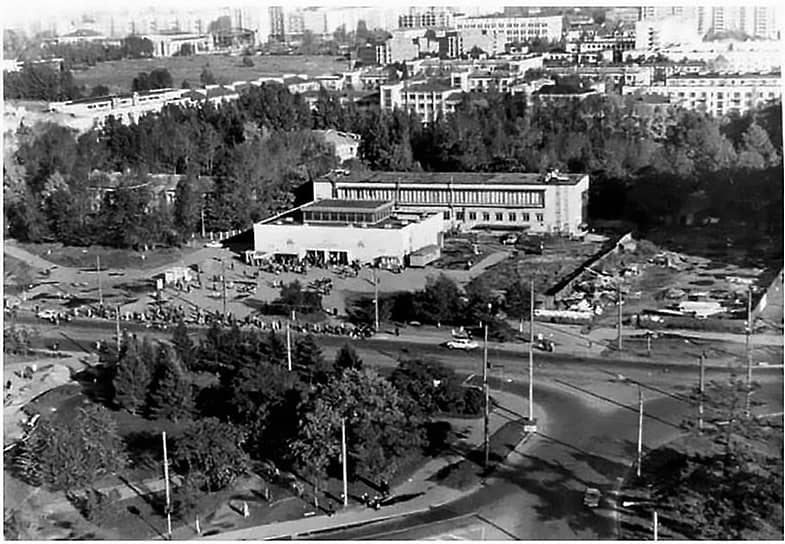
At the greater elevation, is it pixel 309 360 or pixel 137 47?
pixel 137 47

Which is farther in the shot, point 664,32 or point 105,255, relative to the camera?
point 664,32

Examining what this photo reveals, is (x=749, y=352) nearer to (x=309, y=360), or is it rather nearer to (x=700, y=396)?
(x=700, y=396)

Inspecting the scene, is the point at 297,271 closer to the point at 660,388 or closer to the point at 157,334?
the point at 157,334

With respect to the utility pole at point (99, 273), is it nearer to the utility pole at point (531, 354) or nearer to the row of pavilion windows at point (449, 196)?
the row of pavilion windows at point (449, 196)

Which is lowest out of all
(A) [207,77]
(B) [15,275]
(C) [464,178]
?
(B) [15,275]

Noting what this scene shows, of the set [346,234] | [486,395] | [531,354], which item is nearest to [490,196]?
[346,234]

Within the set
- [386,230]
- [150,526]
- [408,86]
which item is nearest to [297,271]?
[386,230]

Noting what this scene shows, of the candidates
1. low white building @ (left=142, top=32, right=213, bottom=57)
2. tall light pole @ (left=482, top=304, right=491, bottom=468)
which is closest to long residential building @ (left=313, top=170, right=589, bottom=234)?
tall light pole @ (left=482, top=304, right=491, bottom=468)
